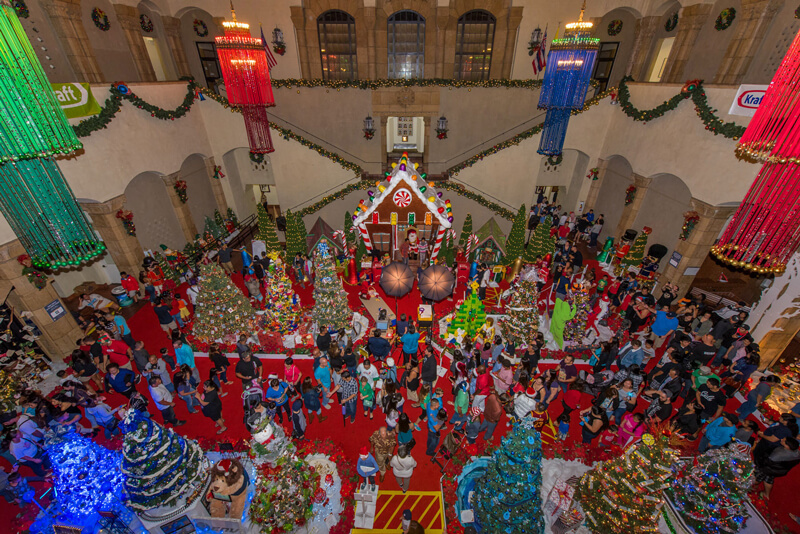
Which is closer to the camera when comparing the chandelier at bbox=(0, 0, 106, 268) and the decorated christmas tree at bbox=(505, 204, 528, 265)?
the chandelier at bbox=(0, 0, 106, 268)

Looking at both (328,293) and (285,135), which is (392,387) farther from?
(285,135)

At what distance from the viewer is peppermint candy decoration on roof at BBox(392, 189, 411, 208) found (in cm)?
1300

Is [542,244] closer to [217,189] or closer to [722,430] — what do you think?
[722,430]

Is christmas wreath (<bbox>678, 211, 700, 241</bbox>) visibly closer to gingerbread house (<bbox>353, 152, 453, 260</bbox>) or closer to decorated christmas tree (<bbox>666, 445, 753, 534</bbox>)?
gingerbread house (<bbox>353, 152, 453, 260</bbox>)

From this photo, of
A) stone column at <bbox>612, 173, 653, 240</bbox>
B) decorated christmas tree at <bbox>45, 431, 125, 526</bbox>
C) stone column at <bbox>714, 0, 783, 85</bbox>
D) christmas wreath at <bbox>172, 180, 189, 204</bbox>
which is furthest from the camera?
christmas wreath at <bbox>172, 180, 189, 204</bbox>

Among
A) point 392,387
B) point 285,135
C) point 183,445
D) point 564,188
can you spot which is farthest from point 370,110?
point 183,445

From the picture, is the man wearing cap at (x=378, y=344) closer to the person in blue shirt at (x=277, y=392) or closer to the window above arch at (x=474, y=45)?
the person in blue shirt at (x=277, y=392)

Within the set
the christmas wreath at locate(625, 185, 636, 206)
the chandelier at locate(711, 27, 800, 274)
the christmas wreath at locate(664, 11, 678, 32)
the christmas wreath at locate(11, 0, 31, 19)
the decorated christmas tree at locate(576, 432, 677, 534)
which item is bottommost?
the decorated christmas tree at locate(576, 432, 677, 534)

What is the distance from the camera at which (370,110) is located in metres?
17.2

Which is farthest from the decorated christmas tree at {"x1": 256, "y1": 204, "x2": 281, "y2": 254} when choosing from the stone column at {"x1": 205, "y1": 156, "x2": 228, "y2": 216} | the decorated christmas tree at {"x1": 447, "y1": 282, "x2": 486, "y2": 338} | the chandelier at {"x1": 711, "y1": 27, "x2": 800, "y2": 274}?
the chandelier at {"x1": 711, "y1": 27, "x2": 800, "y2": 274}

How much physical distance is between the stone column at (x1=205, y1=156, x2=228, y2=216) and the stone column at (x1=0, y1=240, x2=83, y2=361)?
886 centimetres

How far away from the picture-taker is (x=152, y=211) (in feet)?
48.1

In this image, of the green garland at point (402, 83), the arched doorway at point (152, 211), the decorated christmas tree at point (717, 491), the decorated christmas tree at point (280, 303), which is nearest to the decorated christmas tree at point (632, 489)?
the decorated christmas tree at point (717, 491)

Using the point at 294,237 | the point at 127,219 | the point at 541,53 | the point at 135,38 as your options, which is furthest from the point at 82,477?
the point at 541,53
